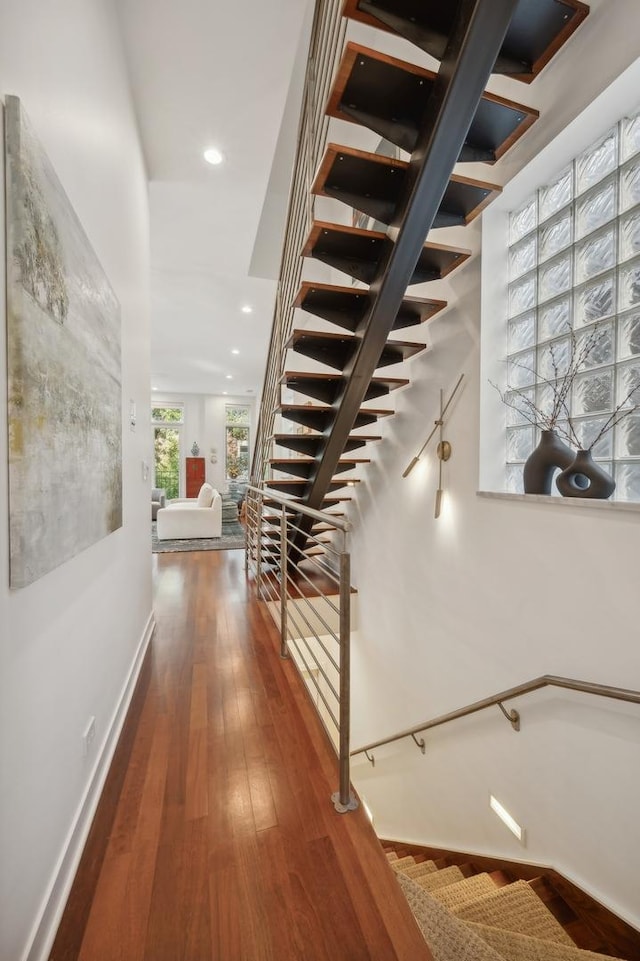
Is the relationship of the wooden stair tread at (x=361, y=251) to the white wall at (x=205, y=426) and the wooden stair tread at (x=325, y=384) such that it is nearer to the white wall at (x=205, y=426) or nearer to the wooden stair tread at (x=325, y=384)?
the wooden stair tread at (x=325, y=384)

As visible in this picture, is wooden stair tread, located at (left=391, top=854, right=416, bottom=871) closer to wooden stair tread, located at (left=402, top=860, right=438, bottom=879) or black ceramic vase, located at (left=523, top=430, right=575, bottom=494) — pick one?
wooden stair tread, located at (left=402, top=860, right=438, bottom=879)

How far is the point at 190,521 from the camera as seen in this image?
6363mm

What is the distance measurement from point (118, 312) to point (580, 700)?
2.70 metres

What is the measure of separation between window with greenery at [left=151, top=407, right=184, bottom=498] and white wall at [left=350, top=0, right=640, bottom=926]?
28.4 ft

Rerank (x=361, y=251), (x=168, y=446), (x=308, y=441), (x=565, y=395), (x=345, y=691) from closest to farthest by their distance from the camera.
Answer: (x=345, y=691)
(x=565, y=395)
(x=361, y=251)
(x=308, y=441)
(x=168, y=446)

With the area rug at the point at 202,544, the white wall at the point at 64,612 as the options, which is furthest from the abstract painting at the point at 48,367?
the area rug at the point at 202,544

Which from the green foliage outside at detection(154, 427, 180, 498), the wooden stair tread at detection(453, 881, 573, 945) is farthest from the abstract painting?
the green foliage outside at detection(154, 427, 180, 498)

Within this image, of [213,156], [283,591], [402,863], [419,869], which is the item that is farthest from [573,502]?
[213,156]

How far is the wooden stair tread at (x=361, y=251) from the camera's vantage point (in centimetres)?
179

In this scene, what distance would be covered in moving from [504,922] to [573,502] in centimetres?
172

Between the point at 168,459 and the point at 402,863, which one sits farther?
the point at 168,459

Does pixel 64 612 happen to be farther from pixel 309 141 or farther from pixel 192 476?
pixel 192 476

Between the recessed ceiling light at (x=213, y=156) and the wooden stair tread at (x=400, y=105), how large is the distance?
6.71 ft

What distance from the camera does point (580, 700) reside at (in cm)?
164
